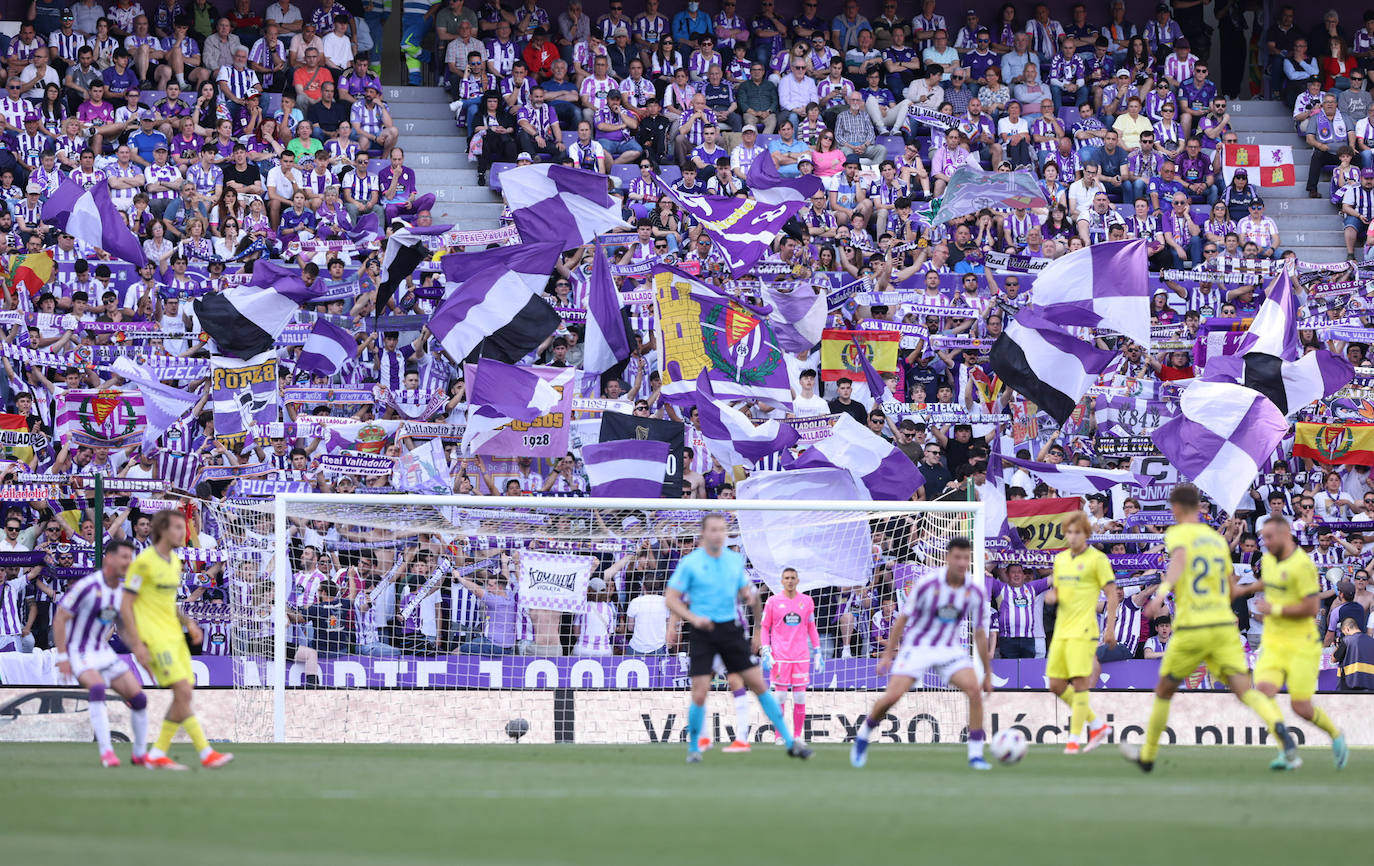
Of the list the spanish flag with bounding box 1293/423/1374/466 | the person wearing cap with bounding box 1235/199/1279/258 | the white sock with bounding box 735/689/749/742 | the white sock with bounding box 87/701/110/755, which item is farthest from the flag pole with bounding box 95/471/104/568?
the person wearing cap with bounding box 1235/199/1279/258

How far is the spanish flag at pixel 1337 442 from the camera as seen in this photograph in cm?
2198

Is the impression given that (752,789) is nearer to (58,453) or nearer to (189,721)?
(189,721)

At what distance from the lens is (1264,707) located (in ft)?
39.1

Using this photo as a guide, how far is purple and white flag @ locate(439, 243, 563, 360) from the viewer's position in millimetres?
20172

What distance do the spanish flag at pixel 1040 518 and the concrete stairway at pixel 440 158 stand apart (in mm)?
9851

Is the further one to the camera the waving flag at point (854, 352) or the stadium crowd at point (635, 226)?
the waving flag at point (854, 352)

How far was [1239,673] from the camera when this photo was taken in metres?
12.1

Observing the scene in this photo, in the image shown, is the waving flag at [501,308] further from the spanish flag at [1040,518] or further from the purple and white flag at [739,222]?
the spanish flag at [1040,518]

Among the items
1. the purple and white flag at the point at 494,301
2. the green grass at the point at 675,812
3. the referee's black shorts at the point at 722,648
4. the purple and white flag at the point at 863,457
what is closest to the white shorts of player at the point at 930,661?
the green grass at the point at 675,812

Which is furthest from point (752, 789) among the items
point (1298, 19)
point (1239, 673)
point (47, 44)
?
point (1298, 19)

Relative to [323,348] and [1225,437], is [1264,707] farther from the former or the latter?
[323,348]

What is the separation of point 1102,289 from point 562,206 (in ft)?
20.9

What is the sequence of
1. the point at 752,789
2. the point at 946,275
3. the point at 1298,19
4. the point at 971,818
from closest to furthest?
1. the point at 971,818
2. the point at 752,789
3. the point at 946,275
4. the point at 1298,19

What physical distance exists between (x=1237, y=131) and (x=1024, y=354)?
1327cm
